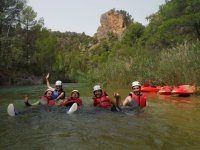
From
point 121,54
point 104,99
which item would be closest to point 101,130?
point 104,99

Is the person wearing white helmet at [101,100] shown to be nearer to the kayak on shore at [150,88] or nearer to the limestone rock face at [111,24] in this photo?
the kayak on shore at [150,88]

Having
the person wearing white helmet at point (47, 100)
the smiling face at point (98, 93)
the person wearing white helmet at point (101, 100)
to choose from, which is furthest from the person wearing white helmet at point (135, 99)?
the person wearing white helmet at point (47, 100)

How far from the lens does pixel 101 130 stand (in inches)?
285

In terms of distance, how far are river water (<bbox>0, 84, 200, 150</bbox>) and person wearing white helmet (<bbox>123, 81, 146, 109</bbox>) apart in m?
0.41

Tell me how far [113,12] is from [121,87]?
74996mm

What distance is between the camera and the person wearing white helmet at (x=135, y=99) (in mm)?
10062

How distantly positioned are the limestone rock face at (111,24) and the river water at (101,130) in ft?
263

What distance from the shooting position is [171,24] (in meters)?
28.6

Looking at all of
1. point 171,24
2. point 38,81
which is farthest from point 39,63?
point 171,24

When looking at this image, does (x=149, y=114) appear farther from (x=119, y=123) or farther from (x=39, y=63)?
(x=39, y=63)

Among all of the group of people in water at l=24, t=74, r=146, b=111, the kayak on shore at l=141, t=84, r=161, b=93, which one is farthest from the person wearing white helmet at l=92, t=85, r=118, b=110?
the kayak on shore at l=141, t=84, r=161, b=93

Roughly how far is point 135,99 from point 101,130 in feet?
10.6

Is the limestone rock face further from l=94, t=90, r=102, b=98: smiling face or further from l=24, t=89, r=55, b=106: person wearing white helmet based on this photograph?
l=94, t=90, r=102, b=98: smiling face

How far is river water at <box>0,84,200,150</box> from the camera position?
5.88 meters
